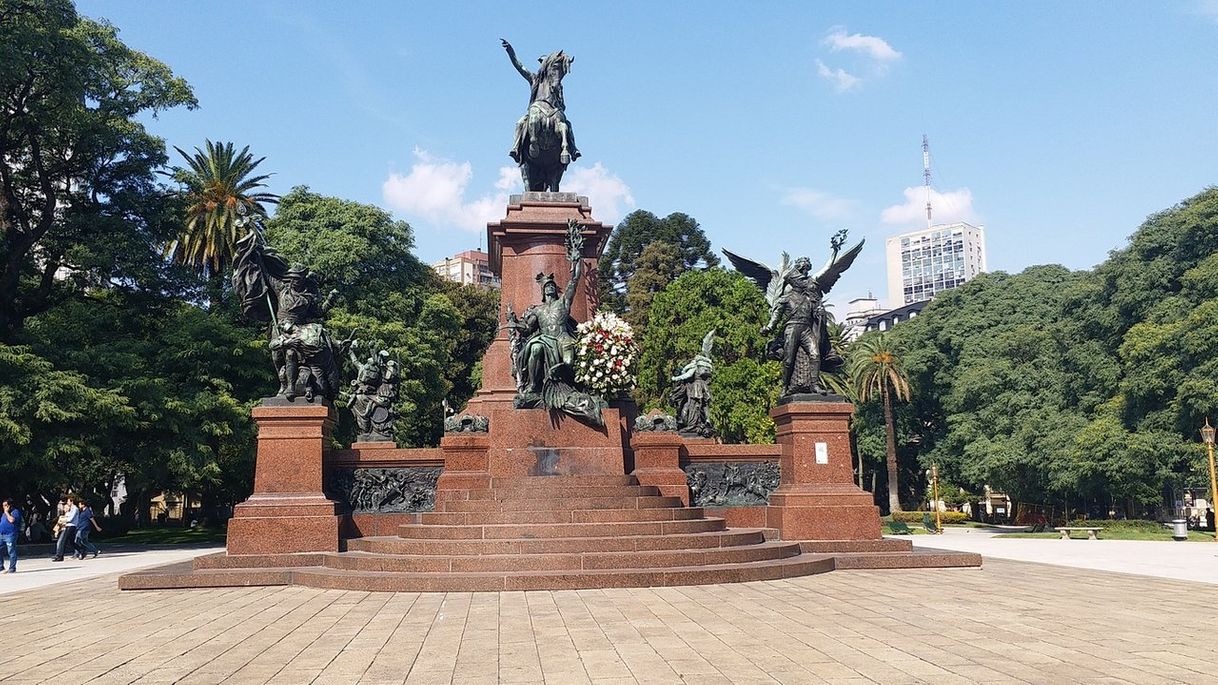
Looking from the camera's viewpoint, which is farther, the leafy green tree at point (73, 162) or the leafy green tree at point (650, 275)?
the leafy green tree at point (650, 275)

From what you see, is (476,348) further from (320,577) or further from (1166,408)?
(320,577)

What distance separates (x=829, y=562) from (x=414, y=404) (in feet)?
95.5

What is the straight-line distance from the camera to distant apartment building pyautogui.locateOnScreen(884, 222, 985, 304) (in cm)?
14762

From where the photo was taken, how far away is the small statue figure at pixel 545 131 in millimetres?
20250

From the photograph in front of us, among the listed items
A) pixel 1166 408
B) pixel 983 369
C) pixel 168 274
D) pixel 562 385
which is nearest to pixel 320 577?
pixel 562 385

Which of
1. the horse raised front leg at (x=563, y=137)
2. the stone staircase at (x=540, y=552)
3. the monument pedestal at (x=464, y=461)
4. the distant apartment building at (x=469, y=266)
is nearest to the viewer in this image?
the stone staircase at (x=540, y=552)

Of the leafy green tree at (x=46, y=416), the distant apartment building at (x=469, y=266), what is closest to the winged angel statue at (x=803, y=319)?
the leafy green tree at (x=46, y=416)

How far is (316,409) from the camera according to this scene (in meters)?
14.9

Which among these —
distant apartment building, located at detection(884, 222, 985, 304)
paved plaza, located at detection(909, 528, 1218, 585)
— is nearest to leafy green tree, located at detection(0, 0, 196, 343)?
paved plaza, located at detection(909, 528, 1218, 585)

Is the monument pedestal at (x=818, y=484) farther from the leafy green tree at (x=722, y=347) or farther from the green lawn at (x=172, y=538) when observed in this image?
the leafy green tree at (x=722, y=347)

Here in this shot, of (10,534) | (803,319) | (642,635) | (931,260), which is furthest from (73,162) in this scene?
(931,260)

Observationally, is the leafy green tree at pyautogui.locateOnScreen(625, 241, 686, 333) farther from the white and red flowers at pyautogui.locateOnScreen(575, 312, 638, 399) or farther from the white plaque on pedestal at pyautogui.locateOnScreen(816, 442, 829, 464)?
the white plaque on pedestal at pyautogui.locateOnScreen(816, 442, 829, 464)

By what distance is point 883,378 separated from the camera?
5422cm

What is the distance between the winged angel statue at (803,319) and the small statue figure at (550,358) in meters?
3.55
